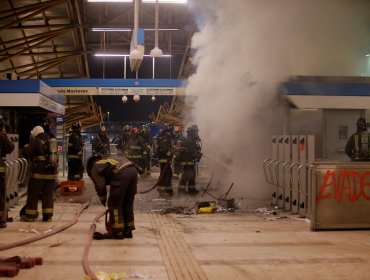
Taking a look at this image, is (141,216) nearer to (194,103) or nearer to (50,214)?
(50,214)

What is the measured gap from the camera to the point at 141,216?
8.05 meters

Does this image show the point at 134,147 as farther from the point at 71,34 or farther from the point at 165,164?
the point at 71,34

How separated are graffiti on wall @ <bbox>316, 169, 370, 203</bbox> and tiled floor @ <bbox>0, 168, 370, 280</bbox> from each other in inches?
21.0

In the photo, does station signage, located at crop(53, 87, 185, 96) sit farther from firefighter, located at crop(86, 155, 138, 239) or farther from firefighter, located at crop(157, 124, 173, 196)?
firefighter, located at crop(86, 155, 138, 239)

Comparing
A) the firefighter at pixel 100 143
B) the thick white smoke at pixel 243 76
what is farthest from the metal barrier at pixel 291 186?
the firefighter at pixel 100 143

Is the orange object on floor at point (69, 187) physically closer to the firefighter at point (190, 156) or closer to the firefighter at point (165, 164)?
the firefighter at point (165, 164)

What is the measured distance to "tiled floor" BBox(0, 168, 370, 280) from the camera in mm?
4766

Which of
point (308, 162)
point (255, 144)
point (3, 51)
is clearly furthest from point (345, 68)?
point (3, 51)

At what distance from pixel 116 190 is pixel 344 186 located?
339 centimetres

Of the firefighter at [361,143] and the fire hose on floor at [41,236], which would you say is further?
the firefighter at [361,143]

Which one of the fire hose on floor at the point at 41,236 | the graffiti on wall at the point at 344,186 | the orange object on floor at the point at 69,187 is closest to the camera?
the fire hose on floor at the point at 41,236

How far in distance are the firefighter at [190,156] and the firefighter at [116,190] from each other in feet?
14.8

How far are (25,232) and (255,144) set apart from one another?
20.7 feet

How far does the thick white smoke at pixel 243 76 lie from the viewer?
11.0 m
